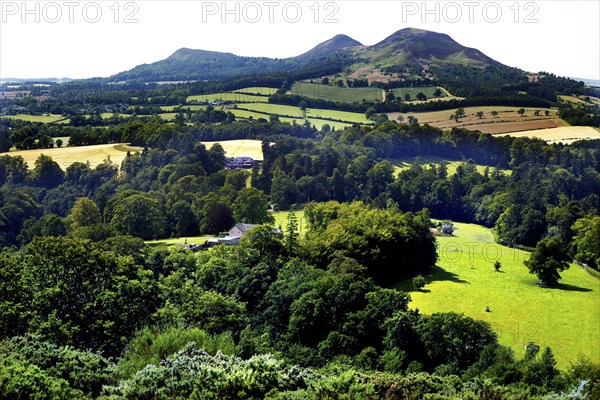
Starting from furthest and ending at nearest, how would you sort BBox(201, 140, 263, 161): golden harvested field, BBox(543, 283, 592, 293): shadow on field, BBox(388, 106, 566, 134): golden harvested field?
BBox(388, 106, 566, 134): golden harvested field < BBox(201, 140, 263, 161): golden harvested field < BBox(543, 283, 592, 293): shadow on field

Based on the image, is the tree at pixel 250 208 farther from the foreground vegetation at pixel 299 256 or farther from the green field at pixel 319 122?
the green field at pixel 319 122

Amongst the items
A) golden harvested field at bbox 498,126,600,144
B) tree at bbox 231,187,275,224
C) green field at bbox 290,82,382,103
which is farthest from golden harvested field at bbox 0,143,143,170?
golden harvested field at bbox 498,126,600,144

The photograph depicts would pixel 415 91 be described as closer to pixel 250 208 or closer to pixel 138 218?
pixel 250 208

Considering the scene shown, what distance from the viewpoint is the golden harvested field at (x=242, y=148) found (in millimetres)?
87250

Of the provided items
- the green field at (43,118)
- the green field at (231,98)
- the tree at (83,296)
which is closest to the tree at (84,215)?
the tree at (83,296)

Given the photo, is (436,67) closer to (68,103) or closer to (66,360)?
(68,103)

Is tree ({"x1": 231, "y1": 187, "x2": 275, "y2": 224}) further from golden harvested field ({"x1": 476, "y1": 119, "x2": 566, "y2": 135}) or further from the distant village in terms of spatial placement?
golden harvested field ({"x1": 476, "y1": 119, "x2": 566, "y2": 135})

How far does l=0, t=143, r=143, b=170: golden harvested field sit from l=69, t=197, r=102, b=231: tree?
67.5ft

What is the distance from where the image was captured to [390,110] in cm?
11806

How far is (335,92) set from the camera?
A: 133250 mm

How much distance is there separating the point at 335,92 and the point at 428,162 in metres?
46.5

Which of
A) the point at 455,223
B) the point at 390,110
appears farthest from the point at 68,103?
the point at 455,223

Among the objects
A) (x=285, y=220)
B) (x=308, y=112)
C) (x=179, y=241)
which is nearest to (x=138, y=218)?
(x=179, y=241)

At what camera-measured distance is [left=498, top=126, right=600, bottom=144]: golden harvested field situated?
92.7 meters
